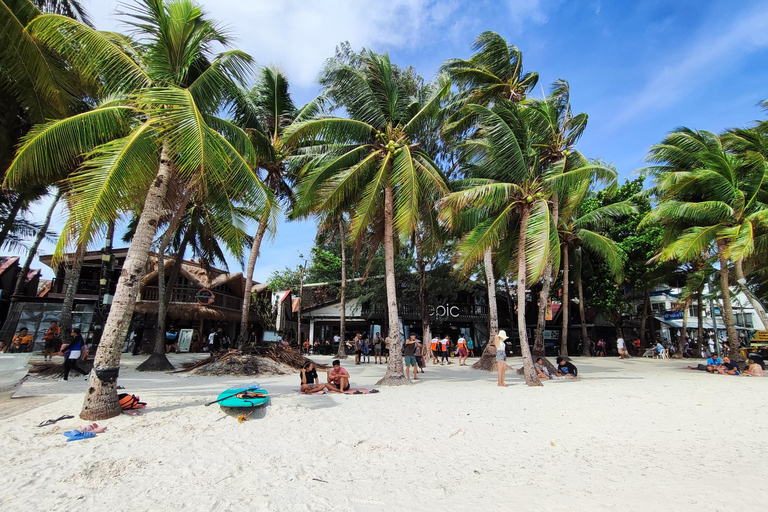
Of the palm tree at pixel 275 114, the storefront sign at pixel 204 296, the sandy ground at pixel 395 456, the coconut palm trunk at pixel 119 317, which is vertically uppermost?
the palm tree at pixel 275 114

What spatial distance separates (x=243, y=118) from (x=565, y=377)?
1312 cm

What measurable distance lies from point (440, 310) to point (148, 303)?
1769 centimetres

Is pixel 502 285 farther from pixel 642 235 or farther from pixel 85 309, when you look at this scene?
pixel 85 309

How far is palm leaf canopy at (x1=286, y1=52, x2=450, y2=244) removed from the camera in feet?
35.4

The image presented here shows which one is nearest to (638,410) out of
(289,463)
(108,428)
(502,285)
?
(289,463)

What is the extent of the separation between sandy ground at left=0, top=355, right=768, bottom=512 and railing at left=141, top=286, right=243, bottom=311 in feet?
51.0

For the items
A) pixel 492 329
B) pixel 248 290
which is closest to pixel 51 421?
pixel 248 290

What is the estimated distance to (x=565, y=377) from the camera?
12.6 m

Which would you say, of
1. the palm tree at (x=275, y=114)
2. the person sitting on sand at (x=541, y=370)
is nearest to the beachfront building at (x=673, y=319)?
the person sitting on sand at (x=541, y=370)

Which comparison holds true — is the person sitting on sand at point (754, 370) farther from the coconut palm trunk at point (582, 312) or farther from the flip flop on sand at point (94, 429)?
the flip flop on sand at point (94, 429)

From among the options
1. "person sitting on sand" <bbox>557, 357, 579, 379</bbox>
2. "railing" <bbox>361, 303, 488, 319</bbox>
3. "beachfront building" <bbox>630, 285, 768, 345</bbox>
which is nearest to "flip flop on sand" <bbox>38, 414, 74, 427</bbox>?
"person sitting on sand" <bbox>557, 357, 579, 379</bbox>

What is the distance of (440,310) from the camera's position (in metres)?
27.1

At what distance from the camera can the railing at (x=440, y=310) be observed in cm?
2681

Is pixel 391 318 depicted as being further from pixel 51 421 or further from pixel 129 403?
pixel 51 421
